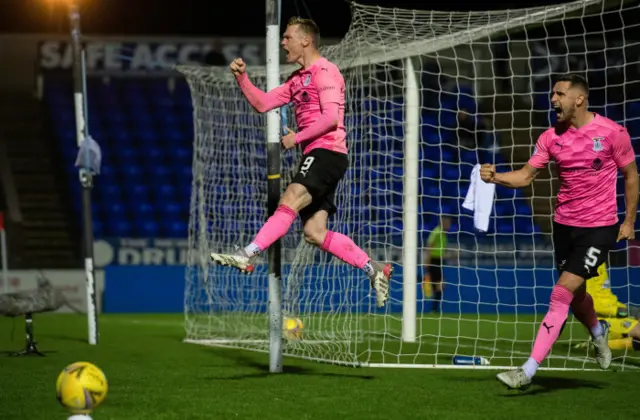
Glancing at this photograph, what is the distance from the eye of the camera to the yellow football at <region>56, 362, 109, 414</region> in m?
4.84

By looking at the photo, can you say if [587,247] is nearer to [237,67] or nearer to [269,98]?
[269,98]

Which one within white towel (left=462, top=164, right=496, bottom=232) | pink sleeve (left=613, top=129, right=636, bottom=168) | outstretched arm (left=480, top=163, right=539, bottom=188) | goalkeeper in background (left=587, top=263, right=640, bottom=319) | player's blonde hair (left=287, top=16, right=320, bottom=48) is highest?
player's blonde hair (left=287, top=16, right=320, bottom=48)

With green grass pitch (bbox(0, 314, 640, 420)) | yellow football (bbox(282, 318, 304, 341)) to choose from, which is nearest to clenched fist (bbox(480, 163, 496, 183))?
green grass pitch (bbox(0, 314, 640, 420))

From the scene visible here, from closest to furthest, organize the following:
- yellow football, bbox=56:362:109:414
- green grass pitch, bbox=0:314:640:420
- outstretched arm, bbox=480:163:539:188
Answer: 1. yellow football, bbox=56:362:109:414
2. green grass pitch, bbox=0:314:640:420
3. outstretched arm, bbox=480:163:539:188

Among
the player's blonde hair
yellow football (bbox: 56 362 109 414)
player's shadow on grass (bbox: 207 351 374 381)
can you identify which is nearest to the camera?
yellow football (bbox: 56 362 109 414)

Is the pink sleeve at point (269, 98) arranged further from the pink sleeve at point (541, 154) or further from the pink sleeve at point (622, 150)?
the pink sleeve at point (622, 150)

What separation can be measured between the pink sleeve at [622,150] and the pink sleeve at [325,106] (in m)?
1.81

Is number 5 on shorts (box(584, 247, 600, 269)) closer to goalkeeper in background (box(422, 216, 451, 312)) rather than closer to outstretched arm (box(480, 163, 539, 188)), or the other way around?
outstretched arm (box(480, 163, 539, 188))

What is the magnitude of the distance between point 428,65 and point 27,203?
824cm

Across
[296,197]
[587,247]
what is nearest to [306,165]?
[296,197]

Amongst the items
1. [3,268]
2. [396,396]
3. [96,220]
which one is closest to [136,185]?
[96,220]

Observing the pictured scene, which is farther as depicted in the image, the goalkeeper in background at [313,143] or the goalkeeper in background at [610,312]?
the goalkeeper in background at [610,312]

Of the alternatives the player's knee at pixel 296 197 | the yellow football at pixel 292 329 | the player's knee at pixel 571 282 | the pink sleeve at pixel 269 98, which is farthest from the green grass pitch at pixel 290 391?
the pink sleeve at pixel 269 98

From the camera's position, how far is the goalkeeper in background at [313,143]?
22.8ft
